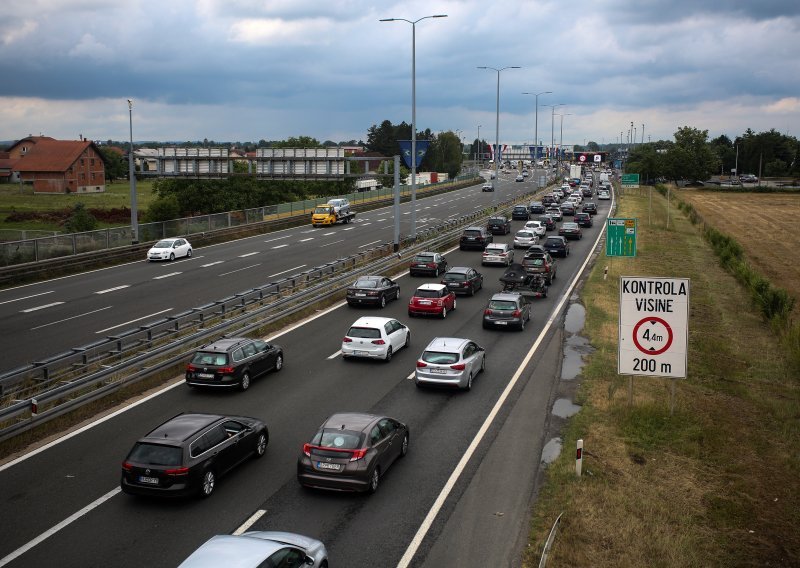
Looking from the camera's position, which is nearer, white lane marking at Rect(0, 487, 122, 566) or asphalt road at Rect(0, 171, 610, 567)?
white lane marking at Rect(0, 487, 122, 566)

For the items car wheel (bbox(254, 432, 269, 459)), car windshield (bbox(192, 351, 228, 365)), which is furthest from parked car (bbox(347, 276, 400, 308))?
car wheel (bbox(254, 432, 269, 459))

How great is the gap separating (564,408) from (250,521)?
950 centimetres

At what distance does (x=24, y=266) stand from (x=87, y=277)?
308 cm

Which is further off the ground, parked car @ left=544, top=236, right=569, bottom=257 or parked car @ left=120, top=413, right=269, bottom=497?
parked car @ left=544, top=236, right=569, bottom=257

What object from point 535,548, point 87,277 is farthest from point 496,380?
point 87,277

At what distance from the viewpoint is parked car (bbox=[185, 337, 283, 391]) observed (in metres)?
20.3

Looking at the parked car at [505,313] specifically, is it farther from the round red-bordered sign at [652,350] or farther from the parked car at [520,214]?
the parked car at [520,214]

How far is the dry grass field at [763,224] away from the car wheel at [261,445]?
28.3 m

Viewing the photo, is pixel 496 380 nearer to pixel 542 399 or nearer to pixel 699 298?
pixel 542 399

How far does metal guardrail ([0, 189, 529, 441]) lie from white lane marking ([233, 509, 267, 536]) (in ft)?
22.2

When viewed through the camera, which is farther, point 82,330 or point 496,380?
point 82,330

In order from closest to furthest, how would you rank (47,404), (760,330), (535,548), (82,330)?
1. (535,548)
2. (47,404)
3. (82,330)
4. (760,330)

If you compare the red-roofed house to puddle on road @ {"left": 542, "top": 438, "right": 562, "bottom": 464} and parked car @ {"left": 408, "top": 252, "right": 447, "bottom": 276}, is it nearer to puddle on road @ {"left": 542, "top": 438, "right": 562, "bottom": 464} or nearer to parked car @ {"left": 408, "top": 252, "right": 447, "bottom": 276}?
parked car @ {"left": 408, "top": 252, "right": 447, "bottom": 276}

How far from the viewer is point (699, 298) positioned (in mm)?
37281
